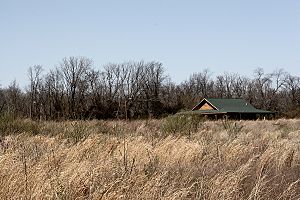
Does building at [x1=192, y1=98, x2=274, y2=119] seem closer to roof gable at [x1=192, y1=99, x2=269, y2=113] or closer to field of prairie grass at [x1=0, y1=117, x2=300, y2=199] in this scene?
roof gable at [x1=192, y1=99, x2=269, y2=113]

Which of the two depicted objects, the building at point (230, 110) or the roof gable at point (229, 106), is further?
the roof gable at point (229, 106)

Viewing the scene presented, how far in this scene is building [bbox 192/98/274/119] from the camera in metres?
62.3

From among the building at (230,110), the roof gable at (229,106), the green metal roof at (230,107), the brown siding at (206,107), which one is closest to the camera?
the building at (230,110)

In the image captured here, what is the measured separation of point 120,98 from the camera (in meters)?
81.2

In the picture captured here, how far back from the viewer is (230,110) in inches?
2478

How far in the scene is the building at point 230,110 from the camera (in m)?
62.3

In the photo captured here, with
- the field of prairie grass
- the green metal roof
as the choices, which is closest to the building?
the green metal roof

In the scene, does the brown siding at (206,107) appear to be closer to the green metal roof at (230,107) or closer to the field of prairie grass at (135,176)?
the green metal roof at (230,107)

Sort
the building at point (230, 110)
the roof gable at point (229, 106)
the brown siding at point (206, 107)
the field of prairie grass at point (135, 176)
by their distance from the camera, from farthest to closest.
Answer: the brown siding at point (206, 107) → the roof gable at point (229, 106) → the building at point (230, 110) → the field of prairie grass at point (135, 176)

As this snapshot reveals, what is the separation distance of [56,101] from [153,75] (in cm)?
2587

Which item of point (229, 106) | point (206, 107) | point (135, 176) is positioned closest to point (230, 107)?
point (229, 106)

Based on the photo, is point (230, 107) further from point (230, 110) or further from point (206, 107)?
point (206, 107)

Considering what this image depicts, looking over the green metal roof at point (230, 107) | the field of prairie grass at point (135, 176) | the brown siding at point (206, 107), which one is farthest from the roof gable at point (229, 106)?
the field of prairie grass at point (135, 176)

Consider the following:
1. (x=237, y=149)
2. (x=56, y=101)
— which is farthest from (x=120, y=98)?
(x=237, y=149)
